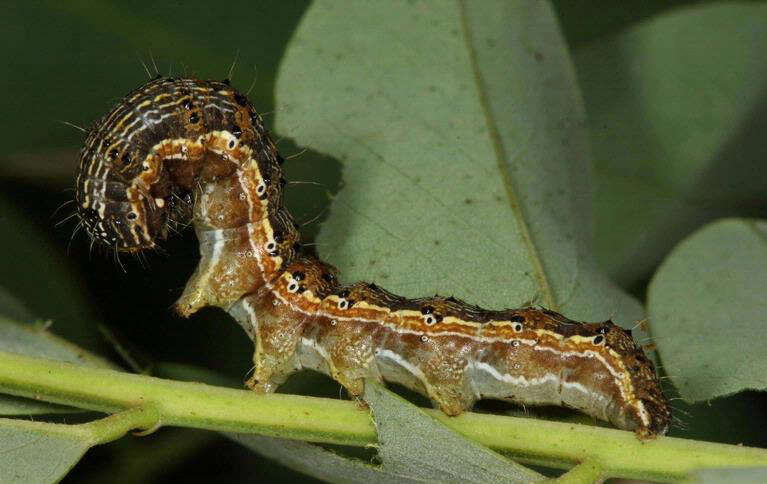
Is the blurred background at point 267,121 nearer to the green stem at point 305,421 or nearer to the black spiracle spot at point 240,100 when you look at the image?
the black spiracle spot at point 240,100

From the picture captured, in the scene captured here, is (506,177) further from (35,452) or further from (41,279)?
(41,279)

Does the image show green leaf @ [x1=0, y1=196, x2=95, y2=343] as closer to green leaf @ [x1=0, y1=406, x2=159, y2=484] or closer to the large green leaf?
green leaf @ [x1=0, y1=406, x2=159, y2=484]

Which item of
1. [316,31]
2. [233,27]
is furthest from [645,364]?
[233,27]

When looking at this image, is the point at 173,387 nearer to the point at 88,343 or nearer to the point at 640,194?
the point at 88,343

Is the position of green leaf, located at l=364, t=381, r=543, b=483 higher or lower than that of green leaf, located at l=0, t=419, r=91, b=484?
higher

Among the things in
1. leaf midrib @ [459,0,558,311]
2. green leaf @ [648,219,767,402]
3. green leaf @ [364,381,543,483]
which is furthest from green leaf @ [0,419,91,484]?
green leaf @ [648,219,767,402]

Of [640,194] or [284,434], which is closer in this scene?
[284,434]
